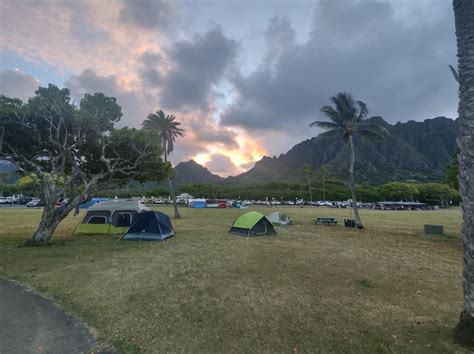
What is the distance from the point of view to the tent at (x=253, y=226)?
52.5 ft

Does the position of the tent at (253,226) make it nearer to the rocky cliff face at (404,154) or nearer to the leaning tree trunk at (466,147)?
the leaning tree trunk at (466,147)

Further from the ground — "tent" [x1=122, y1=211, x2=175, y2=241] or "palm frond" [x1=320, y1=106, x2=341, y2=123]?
"palm frond" [x1=320, y1=106, x2=341, y2=123]

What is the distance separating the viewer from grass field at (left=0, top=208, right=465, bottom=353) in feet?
15.0

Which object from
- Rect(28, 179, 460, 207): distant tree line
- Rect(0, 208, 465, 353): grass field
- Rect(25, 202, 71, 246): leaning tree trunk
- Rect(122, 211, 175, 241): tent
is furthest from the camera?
Rect(28, 179, 460, 207): distant tree line

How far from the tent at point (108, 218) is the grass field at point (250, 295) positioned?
3.67 metres

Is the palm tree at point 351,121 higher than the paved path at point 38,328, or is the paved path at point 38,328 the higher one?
the palm tree at point 351,121

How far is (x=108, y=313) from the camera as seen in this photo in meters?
5.45

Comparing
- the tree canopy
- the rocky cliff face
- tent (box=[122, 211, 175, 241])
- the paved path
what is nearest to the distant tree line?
the rocky cliff face

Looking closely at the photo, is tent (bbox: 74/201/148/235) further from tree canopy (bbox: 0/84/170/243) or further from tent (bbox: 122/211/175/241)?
tent (bbox: 122/211/175/241)

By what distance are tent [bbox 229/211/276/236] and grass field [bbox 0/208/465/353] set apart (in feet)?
11.5

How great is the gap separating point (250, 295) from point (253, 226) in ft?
30.9

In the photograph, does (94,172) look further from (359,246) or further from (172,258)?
(359,246)

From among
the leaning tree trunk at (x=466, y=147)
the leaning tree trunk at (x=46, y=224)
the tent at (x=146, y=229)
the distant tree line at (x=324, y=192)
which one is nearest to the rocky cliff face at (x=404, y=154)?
the distant tree line at (x=324, y=192)

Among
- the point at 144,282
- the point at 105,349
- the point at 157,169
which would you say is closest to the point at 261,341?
the point at 105,349
